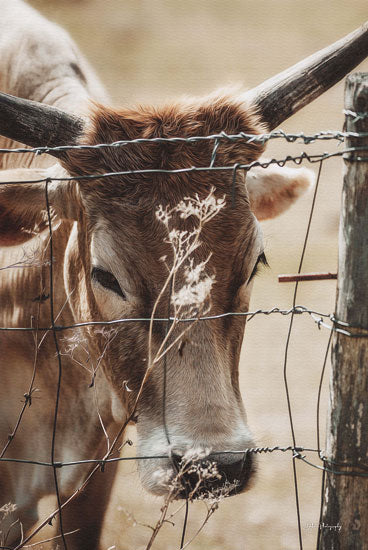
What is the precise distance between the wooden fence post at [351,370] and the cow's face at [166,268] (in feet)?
1.19

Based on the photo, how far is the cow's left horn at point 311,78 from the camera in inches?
102

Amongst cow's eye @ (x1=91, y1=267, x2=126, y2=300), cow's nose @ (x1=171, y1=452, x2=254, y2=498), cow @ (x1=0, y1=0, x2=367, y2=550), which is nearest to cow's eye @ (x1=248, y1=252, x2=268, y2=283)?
cow @ (x1=0, y1=0, x2=367, y2=550)

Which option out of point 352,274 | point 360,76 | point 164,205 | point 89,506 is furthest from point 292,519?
point 360,76

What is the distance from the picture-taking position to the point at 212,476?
2.03 metres

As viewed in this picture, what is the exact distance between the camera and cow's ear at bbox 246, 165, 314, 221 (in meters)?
3.22

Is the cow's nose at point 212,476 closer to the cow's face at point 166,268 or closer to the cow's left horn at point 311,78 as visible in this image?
the cow's face at point 166,268

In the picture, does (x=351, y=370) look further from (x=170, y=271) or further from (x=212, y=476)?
(x=170, y=271)

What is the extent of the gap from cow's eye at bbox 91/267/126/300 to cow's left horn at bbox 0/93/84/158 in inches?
17.6

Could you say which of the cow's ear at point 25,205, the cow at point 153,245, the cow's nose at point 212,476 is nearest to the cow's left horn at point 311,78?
the cow at point 153,245

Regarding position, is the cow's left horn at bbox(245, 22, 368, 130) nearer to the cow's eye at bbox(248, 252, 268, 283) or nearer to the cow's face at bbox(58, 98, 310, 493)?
the cow's face at bbox(58, 98, 310, 493)

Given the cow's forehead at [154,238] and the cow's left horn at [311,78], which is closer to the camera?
the cow's forehead at [154,238]

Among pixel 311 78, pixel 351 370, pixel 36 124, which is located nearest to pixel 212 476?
pixel 351 370

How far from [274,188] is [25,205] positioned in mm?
1156

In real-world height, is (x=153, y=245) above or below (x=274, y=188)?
below
